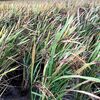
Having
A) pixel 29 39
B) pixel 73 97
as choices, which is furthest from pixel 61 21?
pixel 73 97

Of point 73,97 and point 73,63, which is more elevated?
point 73,63

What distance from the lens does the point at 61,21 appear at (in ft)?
9.75

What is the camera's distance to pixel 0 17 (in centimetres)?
281

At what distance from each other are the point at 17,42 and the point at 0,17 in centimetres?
86

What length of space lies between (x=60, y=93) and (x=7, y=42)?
0.59 m

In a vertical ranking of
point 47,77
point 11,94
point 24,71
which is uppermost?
point 47,77

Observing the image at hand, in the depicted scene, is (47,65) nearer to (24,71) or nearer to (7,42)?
(24,71)

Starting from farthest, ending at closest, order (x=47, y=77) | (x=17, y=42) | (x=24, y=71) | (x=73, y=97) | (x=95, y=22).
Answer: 1. (x=95, y=22)
2. (x=17, y=42)
3. (x=24, y=71)
4. (x=73, y=97)
5. (x=47, y=77)

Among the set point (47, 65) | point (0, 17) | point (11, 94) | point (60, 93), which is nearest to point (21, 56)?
point (11, 94)

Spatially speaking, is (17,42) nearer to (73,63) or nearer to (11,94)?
(11,94)

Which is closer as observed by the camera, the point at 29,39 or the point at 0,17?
the point at 29,39

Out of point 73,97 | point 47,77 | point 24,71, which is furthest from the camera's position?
point 24,71

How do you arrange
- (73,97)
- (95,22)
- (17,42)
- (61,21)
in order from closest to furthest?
(73,97)
(17,42)
(95,22)
(61,21)

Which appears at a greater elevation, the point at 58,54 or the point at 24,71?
the point at 58,54
